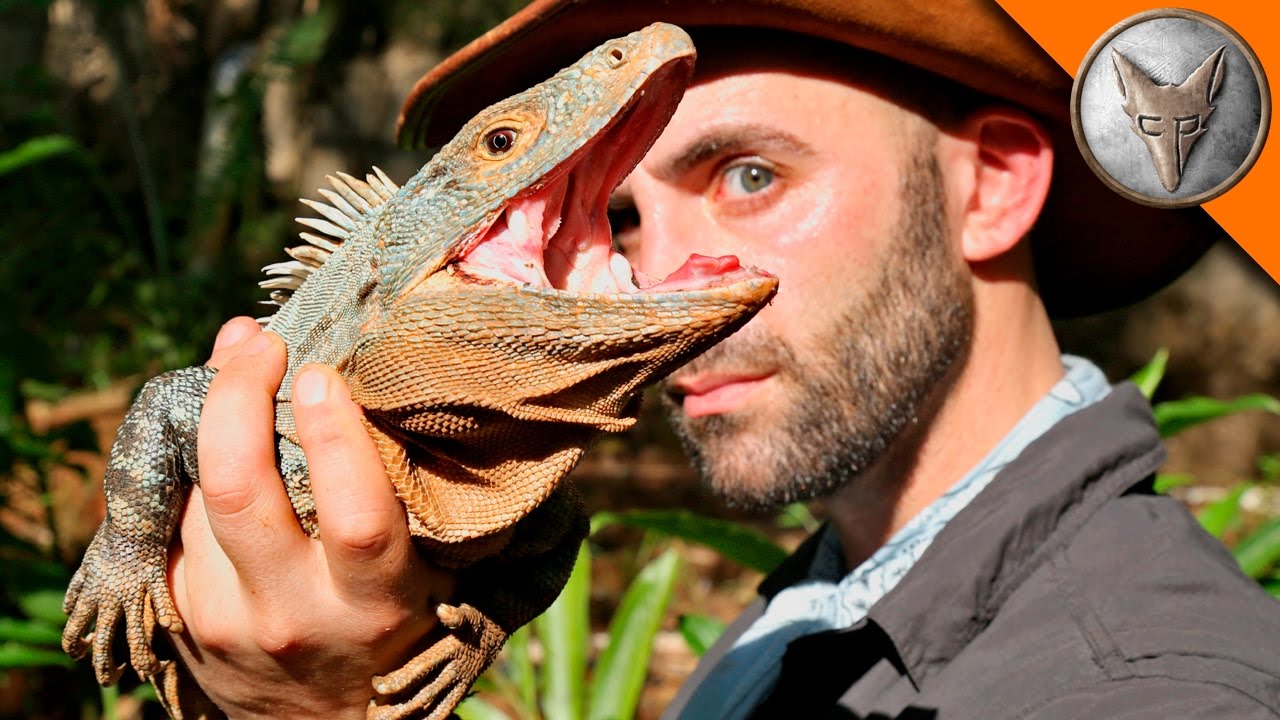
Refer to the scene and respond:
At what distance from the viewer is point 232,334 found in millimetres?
2096

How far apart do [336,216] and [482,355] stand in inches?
23.9

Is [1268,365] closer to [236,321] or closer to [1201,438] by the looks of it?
[1201,438]

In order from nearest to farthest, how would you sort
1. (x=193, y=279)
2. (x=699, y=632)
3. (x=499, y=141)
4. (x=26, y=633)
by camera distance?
(x=499, y=141)
(x=26, y=633)
(x=699, y=632)
(x=193, y=279)

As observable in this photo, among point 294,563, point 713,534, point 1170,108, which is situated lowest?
point 713,534

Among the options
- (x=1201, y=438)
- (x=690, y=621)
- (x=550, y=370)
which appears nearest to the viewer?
(x=550, y=370)

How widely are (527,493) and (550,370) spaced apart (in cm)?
20

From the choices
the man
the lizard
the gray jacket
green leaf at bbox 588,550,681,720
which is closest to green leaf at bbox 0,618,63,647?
green leaf at bbox 588,550,681,720

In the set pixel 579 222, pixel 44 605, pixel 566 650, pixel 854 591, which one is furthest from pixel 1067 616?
pixel 44 605

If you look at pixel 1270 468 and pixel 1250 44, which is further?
pixel 1270 468

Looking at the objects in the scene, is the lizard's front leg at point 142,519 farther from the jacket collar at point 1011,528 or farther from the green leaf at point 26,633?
the green leaf at point 26,633

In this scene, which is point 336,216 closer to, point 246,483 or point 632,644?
point 246,483

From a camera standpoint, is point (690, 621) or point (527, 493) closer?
point (527, 493)

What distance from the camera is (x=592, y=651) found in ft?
19.3

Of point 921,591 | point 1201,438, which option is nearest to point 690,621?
point 921,591
